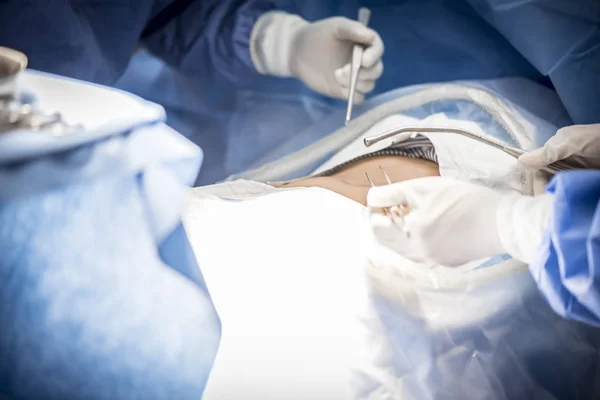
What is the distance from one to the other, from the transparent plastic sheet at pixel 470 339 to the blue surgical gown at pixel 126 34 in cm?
59

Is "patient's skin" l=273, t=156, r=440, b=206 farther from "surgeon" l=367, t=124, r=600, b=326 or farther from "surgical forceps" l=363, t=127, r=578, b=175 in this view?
"surgeon" l=367, t=124, r=600, b=326

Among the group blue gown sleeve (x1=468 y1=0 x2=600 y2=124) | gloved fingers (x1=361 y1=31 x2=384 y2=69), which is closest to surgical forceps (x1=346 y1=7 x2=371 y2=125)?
gloved fingers (x1=361 y1=31 x2=384 y2=69)

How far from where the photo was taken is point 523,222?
22.9 inches

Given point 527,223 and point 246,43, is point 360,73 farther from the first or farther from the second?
point 527,223

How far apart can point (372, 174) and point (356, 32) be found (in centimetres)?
29

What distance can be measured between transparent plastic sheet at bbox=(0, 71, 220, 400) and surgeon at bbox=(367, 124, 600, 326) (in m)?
0.25

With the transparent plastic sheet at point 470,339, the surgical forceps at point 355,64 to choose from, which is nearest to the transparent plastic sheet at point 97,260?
the transparent plastic sheet at point 470,339

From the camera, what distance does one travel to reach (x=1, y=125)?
1.52 feet

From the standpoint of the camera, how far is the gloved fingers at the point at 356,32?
3.54 ft

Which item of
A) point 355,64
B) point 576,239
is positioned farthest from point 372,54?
point 576,239

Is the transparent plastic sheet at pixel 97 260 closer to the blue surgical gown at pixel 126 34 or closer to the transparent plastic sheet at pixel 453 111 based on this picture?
the blue surgical gown at pixel 126 34

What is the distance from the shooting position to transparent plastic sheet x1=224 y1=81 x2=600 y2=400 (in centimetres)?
65

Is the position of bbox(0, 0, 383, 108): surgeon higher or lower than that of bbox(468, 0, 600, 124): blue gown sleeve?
lower

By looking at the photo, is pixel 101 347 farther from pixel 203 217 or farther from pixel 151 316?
pixel 203 217
